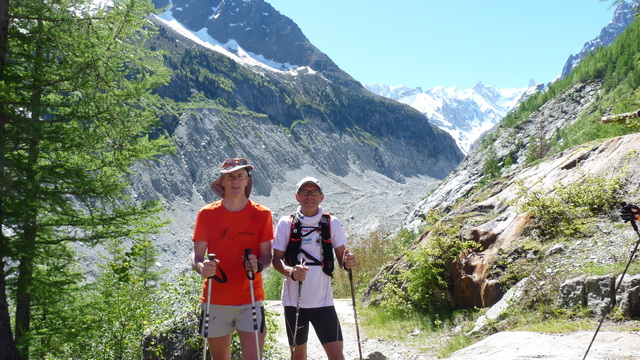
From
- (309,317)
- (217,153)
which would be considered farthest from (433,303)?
(217,153)

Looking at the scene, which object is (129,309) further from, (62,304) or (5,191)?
(62,304)

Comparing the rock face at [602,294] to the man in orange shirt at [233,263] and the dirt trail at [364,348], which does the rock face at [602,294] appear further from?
the man in orange shirt at [233,263]

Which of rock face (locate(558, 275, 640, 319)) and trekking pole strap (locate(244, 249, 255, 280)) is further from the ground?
trekking pole strap (locate(244, 249, 255, 280))

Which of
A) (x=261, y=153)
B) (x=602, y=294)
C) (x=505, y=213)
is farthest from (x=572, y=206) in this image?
(x=261, y=153)

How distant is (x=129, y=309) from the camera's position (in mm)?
6945

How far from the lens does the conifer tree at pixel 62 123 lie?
7.56m

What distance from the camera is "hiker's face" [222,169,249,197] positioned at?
401cm

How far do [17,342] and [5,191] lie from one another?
3237 mm

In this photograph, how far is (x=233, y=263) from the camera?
3.91m

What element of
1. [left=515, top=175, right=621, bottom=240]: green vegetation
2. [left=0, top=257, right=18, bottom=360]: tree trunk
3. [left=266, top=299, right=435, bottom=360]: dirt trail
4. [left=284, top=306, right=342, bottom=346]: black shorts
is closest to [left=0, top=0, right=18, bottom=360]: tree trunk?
[left=0, top=257, right=18, bottom=360]: tree trunk

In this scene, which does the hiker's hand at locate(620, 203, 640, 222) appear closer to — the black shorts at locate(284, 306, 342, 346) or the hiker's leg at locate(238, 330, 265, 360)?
the black shorts at locate(284, 306, 342, 346)

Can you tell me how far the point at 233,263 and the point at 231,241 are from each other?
197 millimetres

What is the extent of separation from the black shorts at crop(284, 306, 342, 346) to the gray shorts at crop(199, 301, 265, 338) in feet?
1.11

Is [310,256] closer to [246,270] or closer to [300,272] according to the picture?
[300,272]
